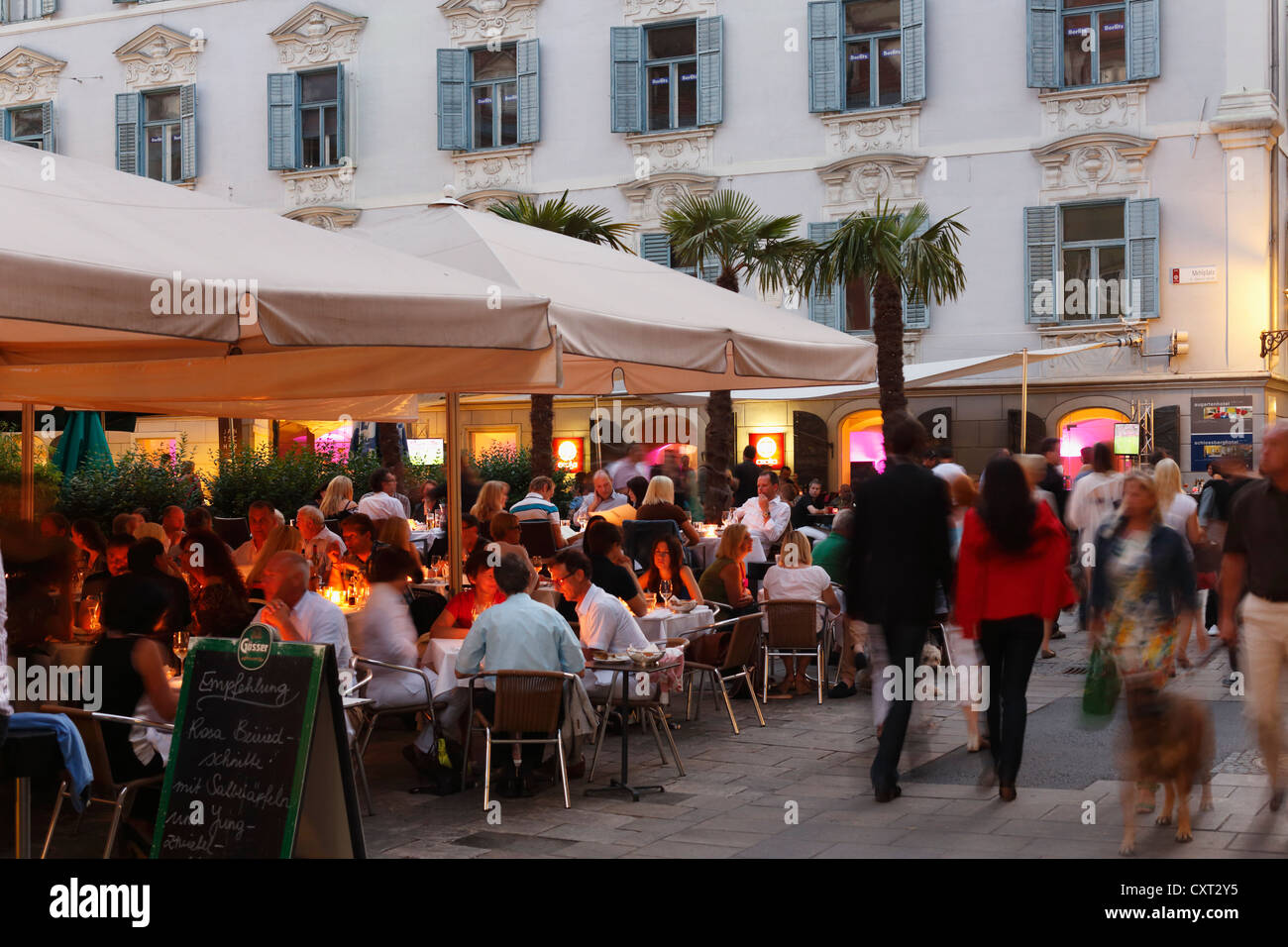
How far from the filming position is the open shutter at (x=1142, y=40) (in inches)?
832

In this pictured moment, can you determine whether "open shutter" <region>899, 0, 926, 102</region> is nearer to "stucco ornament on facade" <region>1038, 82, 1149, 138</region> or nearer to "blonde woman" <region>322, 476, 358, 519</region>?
"stucco ornament on facade" <region>1038, 82, 1149, 138</region>

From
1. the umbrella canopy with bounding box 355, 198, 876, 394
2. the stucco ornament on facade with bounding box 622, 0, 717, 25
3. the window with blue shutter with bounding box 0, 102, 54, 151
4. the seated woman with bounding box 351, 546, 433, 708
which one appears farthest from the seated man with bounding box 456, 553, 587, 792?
the window with blue shutter with bounding box 0, 102, 54, 151

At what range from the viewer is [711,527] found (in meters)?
15.4

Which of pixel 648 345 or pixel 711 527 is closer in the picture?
pixel 648 345

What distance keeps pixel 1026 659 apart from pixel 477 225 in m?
3.96

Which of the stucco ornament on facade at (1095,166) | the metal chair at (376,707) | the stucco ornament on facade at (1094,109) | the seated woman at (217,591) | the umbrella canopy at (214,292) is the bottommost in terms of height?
the metal chair at (376,707)

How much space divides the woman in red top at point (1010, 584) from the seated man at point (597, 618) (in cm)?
191

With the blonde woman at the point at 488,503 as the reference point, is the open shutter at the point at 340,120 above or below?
above

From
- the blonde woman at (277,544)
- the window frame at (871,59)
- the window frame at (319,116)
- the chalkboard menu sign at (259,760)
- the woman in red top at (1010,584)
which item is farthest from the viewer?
the window frame at (319,116)

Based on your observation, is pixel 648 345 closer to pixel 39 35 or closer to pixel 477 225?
pixel 477 225

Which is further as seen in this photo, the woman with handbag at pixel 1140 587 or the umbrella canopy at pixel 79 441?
the umbrella canopy at pixel 79 441

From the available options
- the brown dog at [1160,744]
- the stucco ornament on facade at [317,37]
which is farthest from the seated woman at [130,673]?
the stucco ornament on facade at [317,37]

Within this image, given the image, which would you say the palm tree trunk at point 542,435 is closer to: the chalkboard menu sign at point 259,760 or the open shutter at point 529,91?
the open shutter at point 529,91
